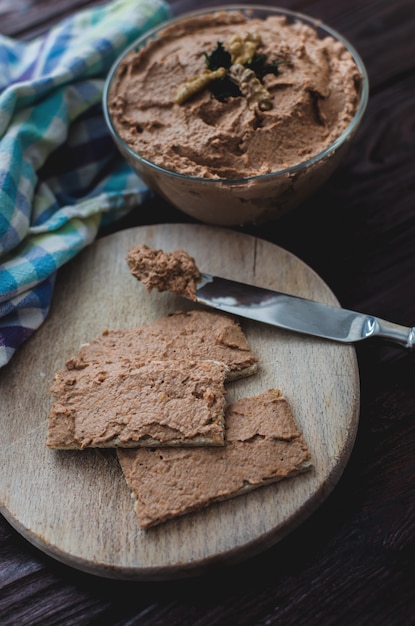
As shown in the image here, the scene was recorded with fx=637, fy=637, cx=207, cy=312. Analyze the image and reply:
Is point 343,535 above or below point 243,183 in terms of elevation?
below

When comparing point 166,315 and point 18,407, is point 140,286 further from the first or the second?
point 18,407

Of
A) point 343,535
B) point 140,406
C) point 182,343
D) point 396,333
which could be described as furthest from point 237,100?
point 343,535

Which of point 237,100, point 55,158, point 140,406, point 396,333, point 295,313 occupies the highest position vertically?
point 55,158

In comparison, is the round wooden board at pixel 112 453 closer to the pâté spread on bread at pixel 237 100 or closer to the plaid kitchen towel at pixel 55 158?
the plaid kitchen towel at pixel 55 158

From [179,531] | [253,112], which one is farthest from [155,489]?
[253,112]

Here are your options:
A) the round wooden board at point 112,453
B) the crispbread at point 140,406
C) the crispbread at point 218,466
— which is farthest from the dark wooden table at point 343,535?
the crispbread at point 140,406

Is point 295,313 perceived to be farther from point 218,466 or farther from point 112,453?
point 112,453
